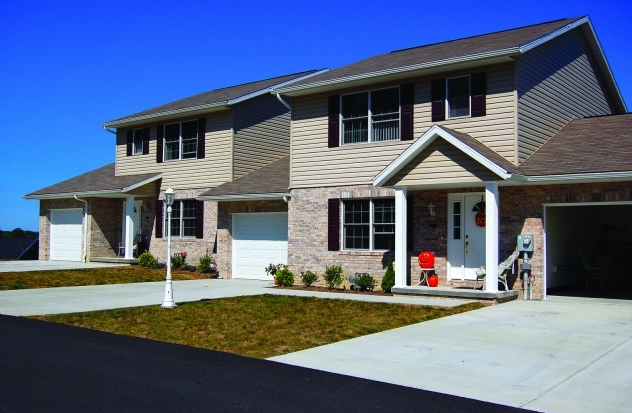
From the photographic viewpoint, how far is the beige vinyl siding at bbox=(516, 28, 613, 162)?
1622 cm

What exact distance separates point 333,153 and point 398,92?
2.59 m

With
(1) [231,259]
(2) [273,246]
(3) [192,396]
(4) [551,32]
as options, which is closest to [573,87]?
(4) [551,32]

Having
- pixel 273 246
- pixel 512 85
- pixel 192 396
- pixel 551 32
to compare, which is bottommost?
pixel 192 396

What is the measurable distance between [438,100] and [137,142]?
13.9 m

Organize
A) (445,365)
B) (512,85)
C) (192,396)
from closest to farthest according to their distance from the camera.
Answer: (192,396) → (445,365) → (512,85)

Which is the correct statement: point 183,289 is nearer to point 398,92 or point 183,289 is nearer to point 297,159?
point 297,159

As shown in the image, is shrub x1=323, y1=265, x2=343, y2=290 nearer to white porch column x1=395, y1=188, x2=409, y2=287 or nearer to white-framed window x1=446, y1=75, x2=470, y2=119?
white porch column x1=395, y1=188, x2=409, y2=287

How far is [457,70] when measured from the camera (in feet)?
54.8

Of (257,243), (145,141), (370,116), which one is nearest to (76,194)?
(145,141)

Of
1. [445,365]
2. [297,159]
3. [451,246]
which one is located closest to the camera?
[445,365]

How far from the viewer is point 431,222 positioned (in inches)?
675

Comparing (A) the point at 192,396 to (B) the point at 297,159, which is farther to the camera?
(B) the point at 297,159

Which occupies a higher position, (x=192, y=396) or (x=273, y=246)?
(x=273, y=246)

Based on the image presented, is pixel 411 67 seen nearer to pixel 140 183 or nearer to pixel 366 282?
pixel 366 282
